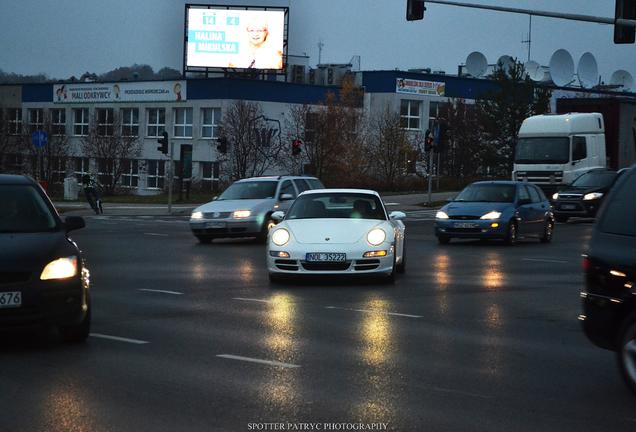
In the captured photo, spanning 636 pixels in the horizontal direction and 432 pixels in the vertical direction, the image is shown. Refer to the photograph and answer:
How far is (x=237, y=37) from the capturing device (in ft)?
251

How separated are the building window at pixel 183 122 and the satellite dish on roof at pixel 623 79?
45.7 meters

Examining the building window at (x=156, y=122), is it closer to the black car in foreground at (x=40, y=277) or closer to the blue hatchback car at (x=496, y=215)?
→ the blue hatchback car at (x=496, y=215)

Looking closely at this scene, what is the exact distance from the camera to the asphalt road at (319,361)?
24.1ft

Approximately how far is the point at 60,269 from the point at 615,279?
459 centimetres

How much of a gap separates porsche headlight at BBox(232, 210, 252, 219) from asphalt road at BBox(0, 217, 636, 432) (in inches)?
312

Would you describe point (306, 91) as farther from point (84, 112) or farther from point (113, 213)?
point (113, 213)

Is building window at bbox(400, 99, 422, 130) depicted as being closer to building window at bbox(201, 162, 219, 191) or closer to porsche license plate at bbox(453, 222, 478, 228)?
building window at bbox(201, 162, 219, 191)

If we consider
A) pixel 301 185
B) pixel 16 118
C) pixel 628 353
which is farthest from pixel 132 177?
pixel 628 353

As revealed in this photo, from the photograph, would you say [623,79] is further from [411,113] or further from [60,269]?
[60,269]

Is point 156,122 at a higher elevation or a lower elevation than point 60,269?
higher

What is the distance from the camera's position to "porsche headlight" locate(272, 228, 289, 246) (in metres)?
16.5

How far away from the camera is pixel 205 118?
259 feet

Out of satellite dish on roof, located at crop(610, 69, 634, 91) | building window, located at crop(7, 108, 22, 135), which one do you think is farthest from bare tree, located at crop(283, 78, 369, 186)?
satellite dish on roof, located at crop(610, 69, 634, 91)

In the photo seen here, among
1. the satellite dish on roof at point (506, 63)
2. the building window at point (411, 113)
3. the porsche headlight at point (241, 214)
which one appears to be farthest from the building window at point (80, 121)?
the porsche headlight at point (241, 214)
